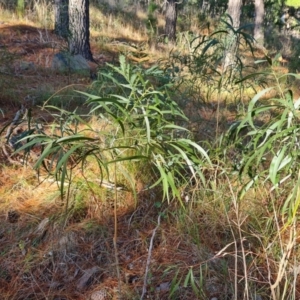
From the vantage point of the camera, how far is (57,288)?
182cm

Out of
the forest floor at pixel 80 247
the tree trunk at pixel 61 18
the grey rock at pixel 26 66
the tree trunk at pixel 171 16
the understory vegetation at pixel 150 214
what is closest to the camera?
the understory vegetation at pixel 150 214

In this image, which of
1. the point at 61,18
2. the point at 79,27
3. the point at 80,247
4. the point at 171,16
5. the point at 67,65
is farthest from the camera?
the point at 171,16

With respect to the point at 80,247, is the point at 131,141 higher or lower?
higher

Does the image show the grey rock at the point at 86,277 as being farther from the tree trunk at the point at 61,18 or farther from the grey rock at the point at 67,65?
the tree trunk at the point at 61,18

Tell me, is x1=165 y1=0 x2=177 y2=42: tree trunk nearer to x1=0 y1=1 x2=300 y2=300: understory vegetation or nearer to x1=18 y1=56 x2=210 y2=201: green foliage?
x1=18 y1=56 x2=210 y2=201: green foliage

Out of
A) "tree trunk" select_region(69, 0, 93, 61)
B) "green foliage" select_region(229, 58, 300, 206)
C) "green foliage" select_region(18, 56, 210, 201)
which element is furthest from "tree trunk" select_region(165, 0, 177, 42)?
"green foliage" select_region(229, 58, 300, 206)

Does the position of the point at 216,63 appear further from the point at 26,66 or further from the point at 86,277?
the point at 26,66

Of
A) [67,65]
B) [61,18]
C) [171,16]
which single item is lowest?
[67,65]

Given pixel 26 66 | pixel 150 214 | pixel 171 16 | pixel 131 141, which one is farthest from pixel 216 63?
pixel 171 16

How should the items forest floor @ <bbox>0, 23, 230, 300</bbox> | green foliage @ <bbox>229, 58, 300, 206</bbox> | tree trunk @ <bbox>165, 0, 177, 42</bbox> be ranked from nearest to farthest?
green foliage @ <bbox>229, 58, 300, 206</bbox>, forest floor @ <bbox>0, 23, 230, 300</bbox>, tree trunk @ <bbox>165, 0, 177, 42</bbox>

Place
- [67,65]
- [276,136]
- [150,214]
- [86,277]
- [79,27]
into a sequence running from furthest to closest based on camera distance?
[79,27] → [67,65] → [150,214] → [86,277] → [276,136]

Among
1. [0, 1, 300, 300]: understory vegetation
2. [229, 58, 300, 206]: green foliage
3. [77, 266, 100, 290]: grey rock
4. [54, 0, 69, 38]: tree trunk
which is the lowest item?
[77, 266, 100, 290]: grey rock

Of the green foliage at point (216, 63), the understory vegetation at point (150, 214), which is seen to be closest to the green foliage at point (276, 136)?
the understory vegetation at point (150, 214)

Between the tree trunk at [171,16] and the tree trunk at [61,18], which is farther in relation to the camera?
the tree trunk at [171,16]
